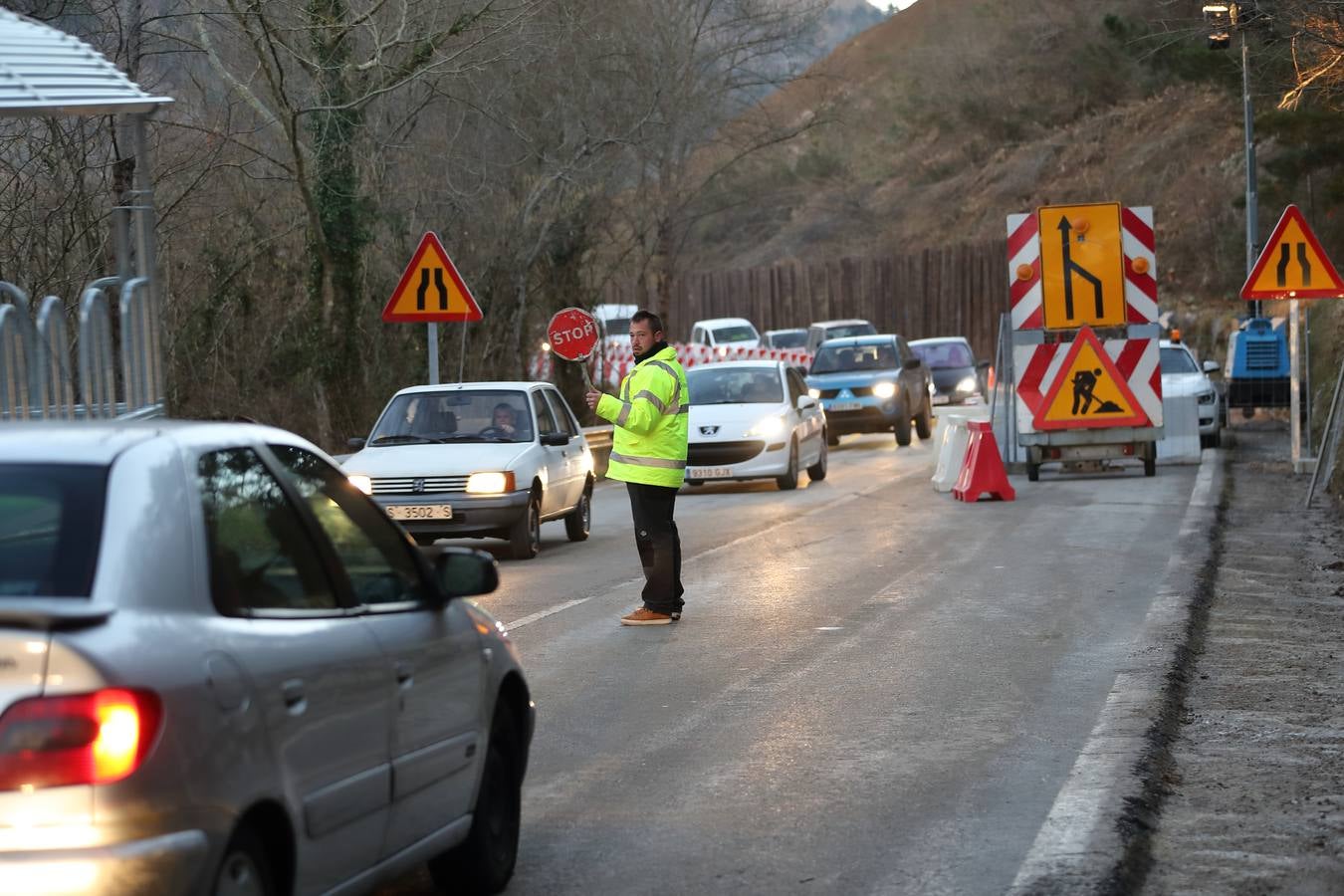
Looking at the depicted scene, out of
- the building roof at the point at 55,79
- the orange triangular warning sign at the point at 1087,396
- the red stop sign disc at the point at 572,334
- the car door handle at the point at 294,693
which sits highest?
the building roof at the point at 55,79

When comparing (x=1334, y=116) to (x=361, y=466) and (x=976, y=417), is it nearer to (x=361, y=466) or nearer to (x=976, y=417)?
(x=976, y=417)

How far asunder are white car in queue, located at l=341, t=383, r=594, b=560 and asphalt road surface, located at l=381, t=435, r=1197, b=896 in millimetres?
466

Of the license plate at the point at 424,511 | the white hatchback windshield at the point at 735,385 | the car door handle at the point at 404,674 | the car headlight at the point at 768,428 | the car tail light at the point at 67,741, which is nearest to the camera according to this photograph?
the car tail light at the point at 67,741

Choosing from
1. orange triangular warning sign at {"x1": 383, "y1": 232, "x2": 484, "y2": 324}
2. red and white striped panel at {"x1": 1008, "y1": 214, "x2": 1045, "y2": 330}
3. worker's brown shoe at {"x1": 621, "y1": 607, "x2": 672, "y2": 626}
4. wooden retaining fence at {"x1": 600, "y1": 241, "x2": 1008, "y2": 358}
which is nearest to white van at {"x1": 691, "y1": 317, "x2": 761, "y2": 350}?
wooden retaining fence at {"x1": 600, "y1": 241, "x2": 1008, "y2": 358}

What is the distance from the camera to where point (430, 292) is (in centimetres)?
2116

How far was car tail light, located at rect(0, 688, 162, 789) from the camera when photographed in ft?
12.8

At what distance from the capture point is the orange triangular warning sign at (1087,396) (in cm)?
2402

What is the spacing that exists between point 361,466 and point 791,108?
342 feet

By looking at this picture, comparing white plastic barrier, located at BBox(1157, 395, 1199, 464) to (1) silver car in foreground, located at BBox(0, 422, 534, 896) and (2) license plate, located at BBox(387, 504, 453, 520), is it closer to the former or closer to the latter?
(2) license plate, located at BBox(387, 504, 453, 520)

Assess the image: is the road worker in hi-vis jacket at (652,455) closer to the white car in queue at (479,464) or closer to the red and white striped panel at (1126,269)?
the white car in queue at (479,464)

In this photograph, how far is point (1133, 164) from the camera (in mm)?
67688

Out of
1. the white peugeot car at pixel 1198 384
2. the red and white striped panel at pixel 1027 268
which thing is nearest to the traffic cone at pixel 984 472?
the red and white striped panel at pixel 1027 268

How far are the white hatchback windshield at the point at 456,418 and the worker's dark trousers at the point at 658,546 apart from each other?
5.51m

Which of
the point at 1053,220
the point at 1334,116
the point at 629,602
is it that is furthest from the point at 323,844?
the point at 1334,116
